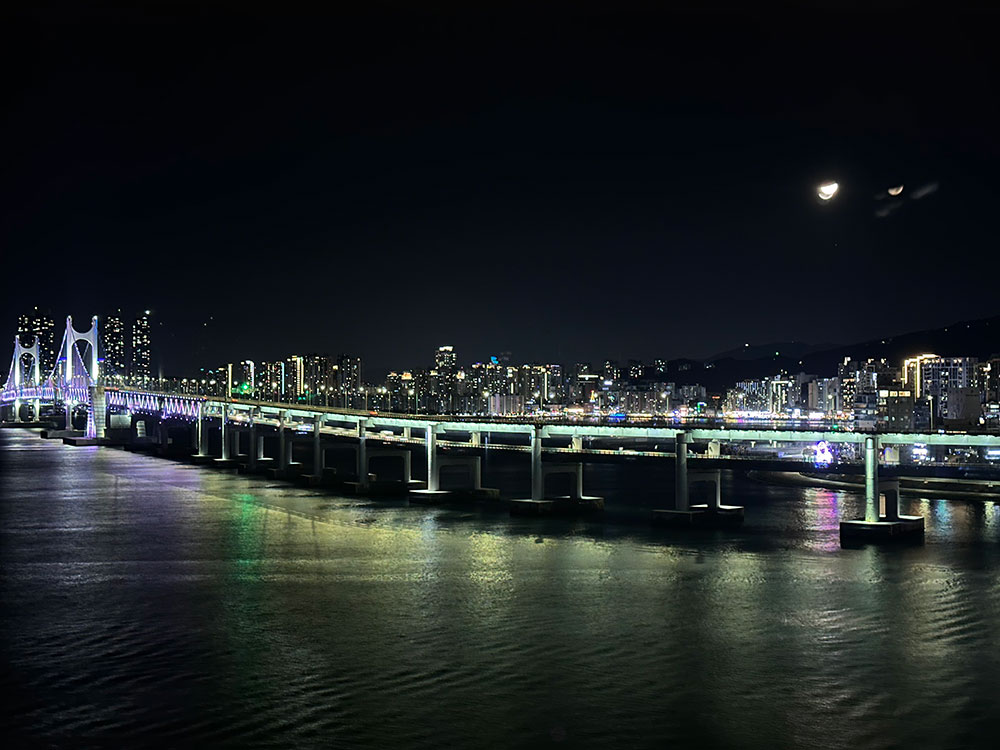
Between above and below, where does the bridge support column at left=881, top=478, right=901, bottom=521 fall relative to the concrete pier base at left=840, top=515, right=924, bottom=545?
above

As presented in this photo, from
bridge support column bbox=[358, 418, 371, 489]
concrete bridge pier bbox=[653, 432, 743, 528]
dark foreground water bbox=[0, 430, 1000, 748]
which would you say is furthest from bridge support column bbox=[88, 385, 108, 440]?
concrete bridge pier bbox=[653, 432, 743, 528]

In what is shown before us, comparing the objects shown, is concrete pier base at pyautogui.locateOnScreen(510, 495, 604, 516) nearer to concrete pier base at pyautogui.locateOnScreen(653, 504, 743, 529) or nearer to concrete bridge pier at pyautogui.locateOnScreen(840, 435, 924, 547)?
concrete pier base at pyautogui.locateOnScreen(653, 504, 743, 529)

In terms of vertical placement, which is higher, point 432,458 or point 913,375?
point 913,375

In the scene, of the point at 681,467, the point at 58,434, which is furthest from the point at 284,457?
the point at 58,434

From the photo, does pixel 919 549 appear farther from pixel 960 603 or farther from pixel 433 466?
pixel 433 466

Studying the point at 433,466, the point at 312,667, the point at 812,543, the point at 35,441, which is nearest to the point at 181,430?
the point at 35,441

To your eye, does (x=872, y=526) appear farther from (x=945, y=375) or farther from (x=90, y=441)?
(x=90, y=441)
